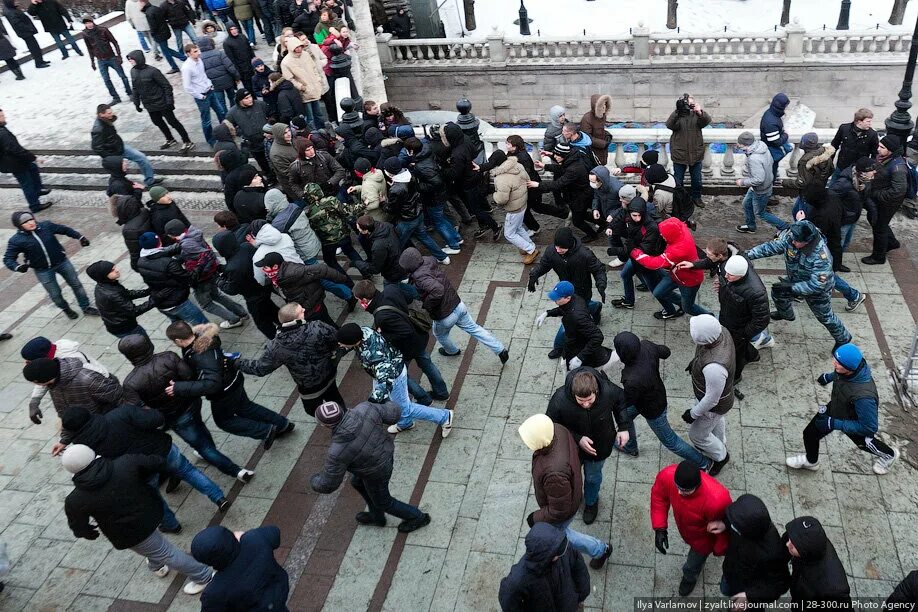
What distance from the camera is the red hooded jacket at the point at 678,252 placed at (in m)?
7.78

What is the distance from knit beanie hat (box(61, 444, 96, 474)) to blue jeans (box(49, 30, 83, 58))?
59.7ft

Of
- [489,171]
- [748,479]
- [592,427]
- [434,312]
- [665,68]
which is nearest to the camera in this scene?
[592,427]

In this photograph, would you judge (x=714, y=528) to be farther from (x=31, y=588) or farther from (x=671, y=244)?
(x=31, y=588)

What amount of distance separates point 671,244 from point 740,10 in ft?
67.3

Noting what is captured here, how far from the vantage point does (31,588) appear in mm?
6852

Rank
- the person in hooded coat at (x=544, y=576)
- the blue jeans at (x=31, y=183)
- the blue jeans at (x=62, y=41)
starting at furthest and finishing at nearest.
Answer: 1. the blue jeans at (x=62, y=41)
2. the blue jeans at (x=31, y=183)
3. the person in hooded coat at (x=544, y=576)

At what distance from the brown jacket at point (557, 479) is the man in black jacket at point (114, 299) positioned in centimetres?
521

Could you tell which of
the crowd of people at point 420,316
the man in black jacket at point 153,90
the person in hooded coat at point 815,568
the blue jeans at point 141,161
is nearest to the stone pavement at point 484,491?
the crowd of people at point 420,316

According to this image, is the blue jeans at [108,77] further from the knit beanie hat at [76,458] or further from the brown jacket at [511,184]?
the knit beanie hat at [76,458]

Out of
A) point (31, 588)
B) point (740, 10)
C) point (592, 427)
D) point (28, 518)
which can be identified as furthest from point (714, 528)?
point (740, 10)

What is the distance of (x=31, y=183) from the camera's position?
13188mm

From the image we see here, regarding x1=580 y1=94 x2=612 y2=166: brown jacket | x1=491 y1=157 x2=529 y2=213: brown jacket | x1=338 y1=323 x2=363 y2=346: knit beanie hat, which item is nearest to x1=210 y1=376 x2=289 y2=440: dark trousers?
x1=338 y1=323 x2=363 y2=346: knit beanie hat

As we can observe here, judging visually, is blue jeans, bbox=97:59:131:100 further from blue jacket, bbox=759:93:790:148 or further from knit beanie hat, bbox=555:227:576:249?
blue jacket, bbox=759:93:790:148

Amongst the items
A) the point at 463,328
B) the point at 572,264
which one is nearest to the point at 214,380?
the point at 463,328
